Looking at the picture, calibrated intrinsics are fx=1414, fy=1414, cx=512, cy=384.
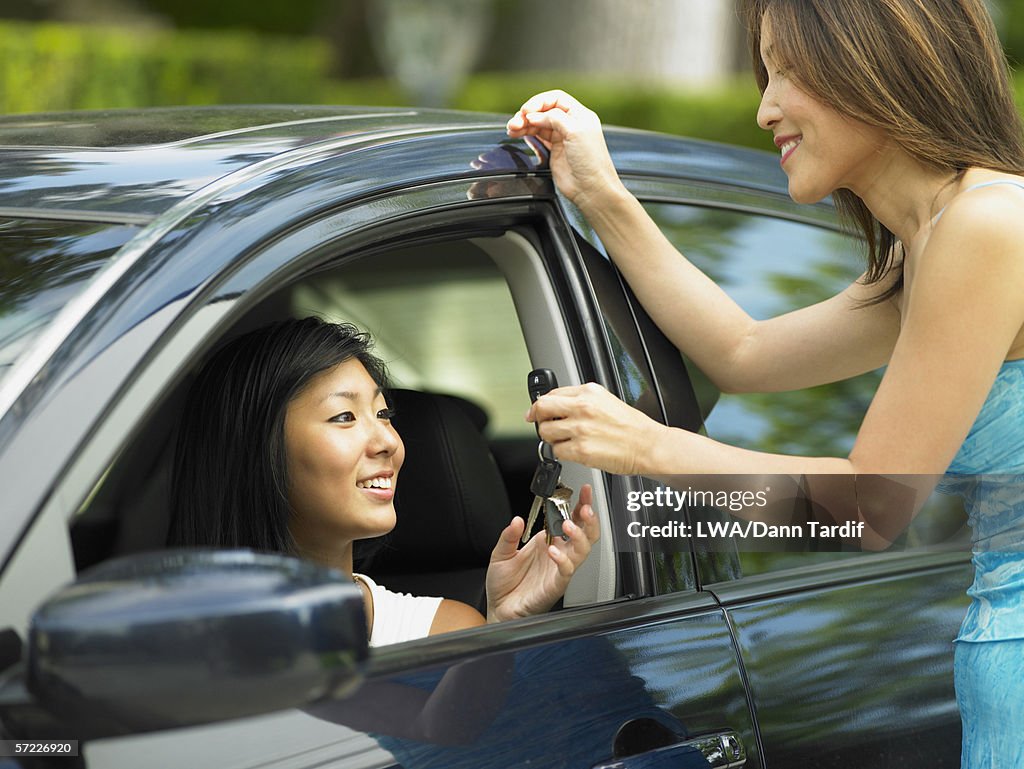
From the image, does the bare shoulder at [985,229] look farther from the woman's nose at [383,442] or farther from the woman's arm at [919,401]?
the woman's nose at [383,442]

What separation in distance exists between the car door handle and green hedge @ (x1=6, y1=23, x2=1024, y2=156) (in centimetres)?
814

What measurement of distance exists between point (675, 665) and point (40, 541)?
0.82m

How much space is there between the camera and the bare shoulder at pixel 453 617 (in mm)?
2115

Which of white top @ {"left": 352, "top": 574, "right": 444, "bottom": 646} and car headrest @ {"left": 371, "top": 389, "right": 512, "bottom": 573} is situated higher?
car headrest @ {"left": 371, "top": 389, "right": 512, "bottom": 573}

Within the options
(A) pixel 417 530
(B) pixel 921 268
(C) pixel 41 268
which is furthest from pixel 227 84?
(B) pixel 921 268

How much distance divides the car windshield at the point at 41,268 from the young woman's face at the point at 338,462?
53cm

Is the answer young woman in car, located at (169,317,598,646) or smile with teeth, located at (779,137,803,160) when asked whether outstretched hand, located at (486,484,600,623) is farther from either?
smile with teeth, located at (779,137,803,160)

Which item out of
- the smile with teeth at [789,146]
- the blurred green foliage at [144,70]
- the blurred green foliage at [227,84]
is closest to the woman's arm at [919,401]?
the smile with teeth at [789,146]

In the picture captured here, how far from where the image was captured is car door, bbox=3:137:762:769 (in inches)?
57.4

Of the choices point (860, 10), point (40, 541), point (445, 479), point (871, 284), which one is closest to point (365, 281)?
point (445, 479)

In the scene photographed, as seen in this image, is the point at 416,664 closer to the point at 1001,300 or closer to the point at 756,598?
the point at 756,598

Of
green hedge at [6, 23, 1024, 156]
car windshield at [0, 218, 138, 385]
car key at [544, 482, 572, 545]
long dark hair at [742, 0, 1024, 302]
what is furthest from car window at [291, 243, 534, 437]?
green hedge at [6, 23, 1024, 156]

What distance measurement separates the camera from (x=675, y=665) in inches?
71.5

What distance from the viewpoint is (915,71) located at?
1.82m
